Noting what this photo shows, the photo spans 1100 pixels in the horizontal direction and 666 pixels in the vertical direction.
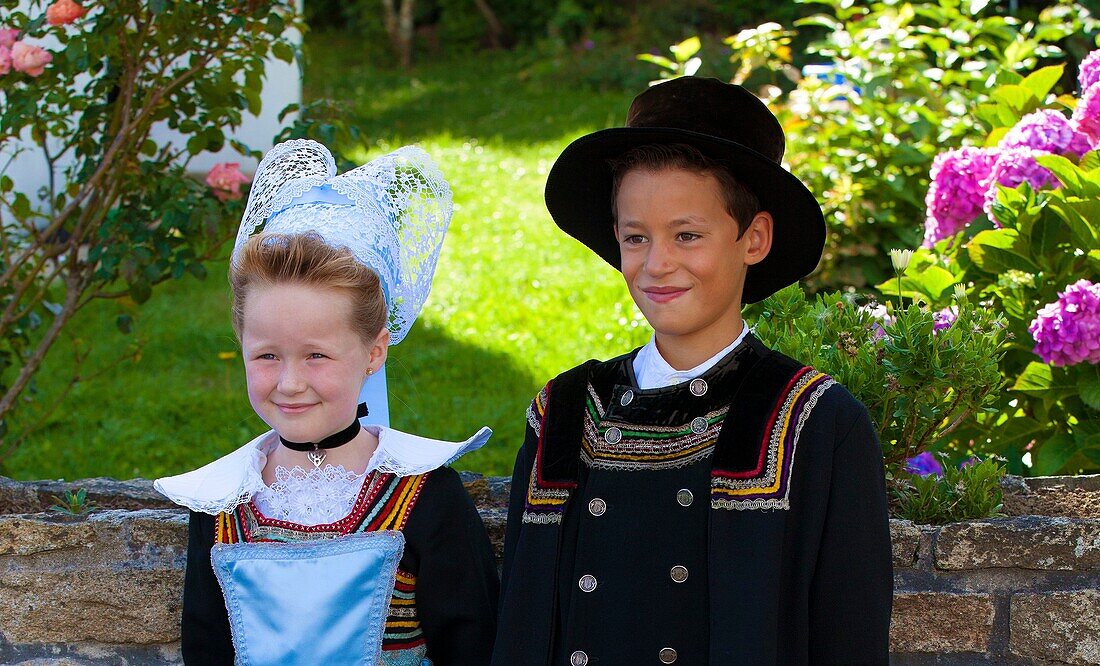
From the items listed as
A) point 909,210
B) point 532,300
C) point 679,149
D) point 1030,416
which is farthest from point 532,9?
point 679,149

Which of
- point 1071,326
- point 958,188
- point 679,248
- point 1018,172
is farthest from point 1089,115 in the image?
point 679,248

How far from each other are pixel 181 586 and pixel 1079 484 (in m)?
1.92

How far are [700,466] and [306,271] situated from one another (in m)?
0.69

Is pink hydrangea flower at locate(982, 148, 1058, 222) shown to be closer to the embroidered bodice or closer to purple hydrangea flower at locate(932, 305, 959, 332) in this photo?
purple hydrangea flower at locate(932, 305, 959, 332)

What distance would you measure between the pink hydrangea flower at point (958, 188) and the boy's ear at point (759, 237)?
53.8 inches

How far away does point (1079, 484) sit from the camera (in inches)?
106

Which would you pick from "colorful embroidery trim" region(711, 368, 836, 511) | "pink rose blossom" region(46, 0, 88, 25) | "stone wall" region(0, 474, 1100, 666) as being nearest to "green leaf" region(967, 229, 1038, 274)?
"stone wall" region(0, 474, 1100, 666)

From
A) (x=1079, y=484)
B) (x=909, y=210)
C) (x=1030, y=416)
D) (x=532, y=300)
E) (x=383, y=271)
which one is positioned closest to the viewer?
(x=383, y=271)

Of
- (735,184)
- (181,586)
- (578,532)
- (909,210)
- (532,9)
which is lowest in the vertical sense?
(181,586)

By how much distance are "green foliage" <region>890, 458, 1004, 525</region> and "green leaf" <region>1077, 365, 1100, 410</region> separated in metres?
0.51

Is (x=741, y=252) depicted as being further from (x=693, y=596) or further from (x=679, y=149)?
(x=693, y=596)

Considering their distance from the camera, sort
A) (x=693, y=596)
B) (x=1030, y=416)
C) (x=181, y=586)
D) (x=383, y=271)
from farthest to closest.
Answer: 1. (x=1030, y=416)
2. (x=181, y=586)
3. (x=383, y=271)
4. (x=693, y=596)

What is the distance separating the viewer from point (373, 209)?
2064 millimetres

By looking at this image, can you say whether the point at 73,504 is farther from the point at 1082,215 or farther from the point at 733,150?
the point at 1082,215
